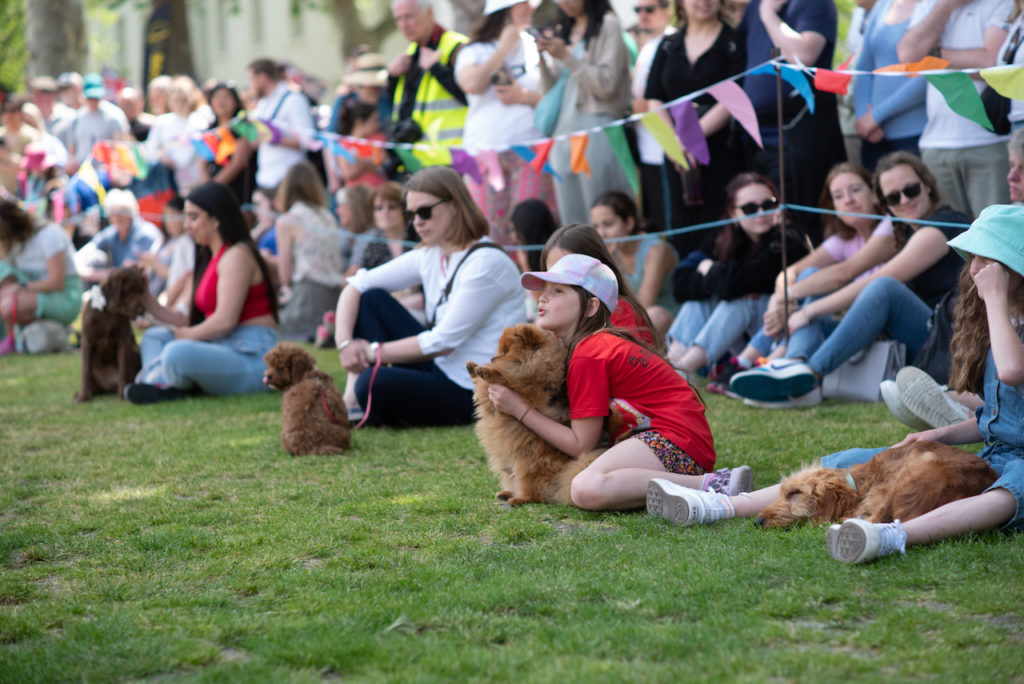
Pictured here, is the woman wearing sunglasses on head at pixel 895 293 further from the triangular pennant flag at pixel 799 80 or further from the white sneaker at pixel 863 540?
the white sneaker at pixel 863 540

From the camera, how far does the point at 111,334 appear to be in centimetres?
816

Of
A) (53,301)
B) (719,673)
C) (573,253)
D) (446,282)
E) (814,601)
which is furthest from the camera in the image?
(53,301)

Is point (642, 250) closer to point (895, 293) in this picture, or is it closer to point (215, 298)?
point (895, 293)

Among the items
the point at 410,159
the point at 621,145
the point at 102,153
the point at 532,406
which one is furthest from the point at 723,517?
the point at 102,153

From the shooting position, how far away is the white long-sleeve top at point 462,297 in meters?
6.30

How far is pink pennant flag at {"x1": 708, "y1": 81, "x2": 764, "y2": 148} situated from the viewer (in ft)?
21.6

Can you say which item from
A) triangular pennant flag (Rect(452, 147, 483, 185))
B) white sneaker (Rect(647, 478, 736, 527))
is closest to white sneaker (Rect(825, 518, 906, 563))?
white sneaker (Rect(647, 478, 736, 527))

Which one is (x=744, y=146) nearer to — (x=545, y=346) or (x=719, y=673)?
(x=545, y=346)

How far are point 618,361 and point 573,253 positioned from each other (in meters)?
0.68

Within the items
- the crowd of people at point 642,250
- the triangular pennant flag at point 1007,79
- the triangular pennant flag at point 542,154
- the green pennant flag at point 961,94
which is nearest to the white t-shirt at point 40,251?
the crowd of people at point 642,250

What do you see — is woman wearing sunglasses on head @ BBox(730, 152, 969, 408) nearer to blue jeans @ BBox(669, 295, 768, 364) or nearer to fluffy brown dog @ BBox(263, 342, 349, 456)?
blue jeans @ BBox(669, 295, 768, 364)

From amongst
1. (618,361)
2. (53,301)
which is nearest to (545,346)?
(618,361)

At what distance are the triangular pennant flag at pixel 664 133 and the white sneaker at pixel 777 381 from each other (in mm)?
A: 1570

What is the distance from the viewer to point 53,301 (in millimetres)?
11242
